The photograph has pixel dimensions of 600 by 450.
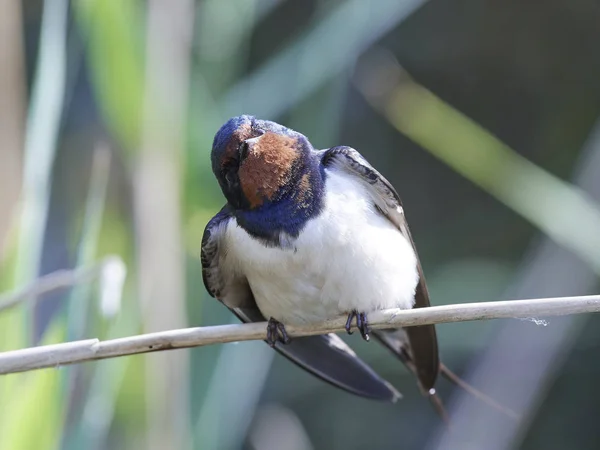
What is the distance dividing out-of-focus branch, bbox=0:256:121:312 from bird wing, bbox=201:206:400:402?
0.22m

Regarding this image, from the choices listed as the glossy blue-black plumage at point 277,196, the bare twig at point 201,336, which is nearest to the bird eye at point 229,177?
the glossy blue-black plumage at point 277,196

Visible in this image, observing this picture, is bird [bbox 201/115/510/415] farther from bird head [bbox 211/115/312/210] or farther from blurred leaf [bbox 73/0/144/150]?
blurred leaf [bbox 73/0/144/150]

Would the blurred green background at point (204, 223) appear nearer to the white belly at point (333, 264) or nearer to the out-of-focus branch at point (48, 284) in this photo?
the out-of-focus branch at point (48, 284)

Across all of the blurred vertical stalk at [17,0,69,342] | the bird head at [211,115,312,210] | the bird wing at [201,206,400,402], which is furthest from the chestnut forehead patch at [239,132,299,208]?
the blurred vertical stalk at [17,0,69,342]

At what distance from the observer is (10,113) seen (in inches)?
44.9

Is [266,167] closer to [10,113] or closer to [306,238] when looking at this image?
[306,238]

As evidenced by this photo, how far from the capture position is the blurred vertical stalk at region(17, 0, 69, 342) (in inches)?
35.4

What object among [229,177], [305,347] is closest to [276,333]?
[305,347]

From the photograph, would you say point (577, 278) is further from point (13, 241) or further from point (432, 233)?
point (13, 241)

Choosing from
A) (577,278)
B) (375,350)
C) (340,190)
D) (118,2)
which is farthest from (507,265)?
(118,2)

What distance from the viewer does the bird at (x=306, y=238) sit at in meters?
1.01

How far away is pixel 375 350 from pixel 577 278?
0.56 m

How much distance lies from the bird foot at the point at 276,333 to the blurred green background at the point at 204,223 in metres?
0.08

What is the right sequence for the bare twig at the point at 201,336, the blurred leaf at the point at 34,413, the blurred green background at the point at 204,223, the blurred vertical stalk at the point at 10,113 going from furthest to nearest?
the blurred vertical stalk at the point at 10,113 → the blurred green background at the point at 204,223 → the blurred leaf at the point at 34,413 → the bare twig at the point at 201,336
